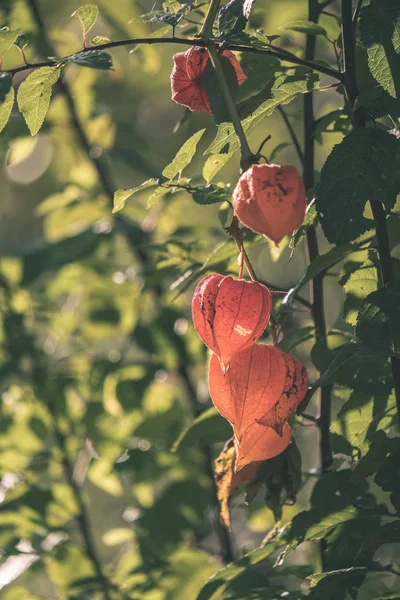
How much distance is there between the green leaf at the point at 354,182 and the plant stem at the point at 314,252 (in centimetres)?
35

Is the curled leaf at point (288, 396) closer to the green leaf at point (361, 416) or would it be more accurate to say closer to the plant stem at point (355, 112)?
the plant stem at point (355, 112)

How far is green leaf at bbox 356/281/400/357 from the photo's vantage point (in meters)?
0.93

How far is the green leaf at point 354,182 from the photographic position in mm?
938

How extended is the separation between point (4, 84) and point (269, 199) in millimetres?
364

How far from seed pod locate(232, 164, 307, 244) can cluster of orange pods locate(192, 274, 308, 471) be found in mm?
80

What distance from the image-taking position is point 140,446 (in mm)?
2279

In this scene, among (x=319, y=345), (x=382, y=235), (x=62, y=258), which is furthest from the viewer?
(x=62, y=258)

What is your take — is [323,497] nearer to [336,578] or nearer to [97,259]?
[336,578]

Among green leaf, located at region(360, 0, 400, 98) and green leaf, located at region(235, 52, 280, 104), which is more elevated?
green leaf, located at region(235, 52, 280, 104)

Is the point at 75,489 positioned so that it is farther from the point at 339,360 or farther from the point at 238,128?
the point at 238,128

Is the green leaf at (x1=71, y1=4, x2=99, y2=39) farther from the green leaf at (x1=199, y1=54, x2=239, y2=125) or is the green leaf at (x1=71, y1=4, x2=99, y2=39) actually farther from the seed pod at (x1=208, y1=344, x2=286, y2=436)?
the seed pod at (x1=208, y1=344, x2=286, y2=436)

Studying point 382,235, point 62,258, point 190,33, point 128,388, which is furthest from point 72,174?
point 382,235

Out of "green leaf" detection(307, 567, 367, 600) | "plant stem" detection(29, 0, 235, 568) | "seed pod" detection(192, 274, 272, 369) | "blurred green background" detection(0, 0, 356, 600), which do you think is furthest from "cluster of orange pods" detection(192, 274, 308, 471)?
"plant stem" detection(29, 0, 235, 568)

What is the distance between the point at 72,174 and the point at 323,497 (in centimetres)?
155
